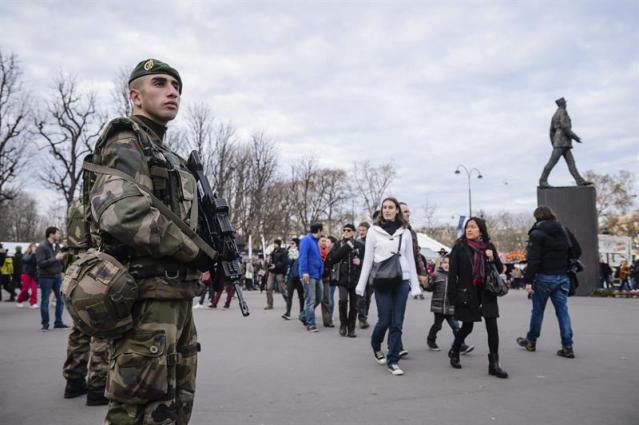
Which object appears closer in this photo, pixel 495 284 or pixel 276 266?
pixel 495 284

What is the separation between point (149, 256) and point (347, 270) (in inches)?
281

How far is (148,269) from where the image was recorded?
7.41 feet

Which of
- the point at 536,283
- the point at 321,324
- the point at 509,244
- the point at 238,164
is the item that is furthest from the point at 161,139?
the point at 509,244

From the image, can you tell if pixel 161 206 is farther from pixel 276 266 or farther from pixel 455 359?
pixel 276 266

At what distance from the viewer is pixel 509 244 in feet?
322

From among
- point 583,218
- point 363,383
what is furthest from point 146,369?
point 583,218

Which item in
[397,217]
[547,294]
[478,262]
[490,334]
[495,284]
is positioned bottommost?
[490,334]

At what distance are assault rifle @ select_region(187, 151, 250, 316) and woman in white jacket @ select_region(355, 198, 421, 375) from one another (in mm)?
3343

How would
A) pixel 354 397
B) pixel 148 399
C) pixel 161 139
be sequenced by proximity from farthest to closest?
pixel 354 397
pixel 161 139
pixel 148 399

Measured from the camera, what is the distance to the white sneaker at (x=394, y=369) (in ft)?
18.6

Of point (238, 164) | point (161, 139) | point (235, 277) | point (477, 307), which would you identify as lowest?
point (477, 307)

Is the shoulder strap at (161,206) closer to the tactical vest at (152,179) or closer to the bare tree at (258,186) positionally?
the tactical vest at (152,179)

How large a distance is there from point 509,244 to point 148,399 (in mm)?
103898

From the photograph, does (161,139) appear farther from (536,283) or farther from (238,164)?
(238,164)
